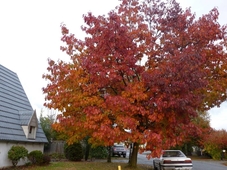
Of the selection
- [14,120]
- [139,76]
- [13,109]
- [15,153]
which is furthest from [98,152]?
[139,76]

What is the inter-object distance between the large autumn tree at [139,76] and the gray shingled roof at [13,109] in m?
3.88

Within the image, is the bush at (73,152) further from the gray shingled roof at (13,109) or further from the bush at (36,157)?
the bush at (36,157)

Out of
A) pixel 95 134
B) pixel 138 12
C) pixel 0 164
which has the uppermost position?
pixel 138 12

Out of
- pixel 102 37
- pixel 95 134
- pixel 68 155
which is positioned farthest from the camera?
pixel 68 155

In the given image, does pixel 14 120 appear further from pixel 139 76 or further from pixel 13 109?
pixel 139 76

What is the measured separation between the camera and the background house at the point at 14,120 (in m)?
16.5

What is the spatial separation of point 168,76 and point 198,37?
4.11 m

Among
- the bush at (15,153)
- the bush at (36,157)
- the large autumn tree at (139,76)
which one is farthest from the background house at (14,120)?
the large autumn tree at (139,76)

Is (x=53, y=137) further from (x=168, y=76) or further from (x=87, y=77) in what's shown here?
(x=168, y=76)

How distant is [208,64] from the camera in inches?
639

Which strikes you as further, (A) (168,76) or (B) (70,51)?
(B) (70,51)

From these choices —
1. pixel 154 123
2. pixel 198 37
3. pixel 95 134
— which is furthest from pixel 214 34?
pixel 95 134

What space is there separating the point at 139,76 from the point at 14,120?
9.36 metres

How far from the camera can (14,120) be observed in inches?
739
